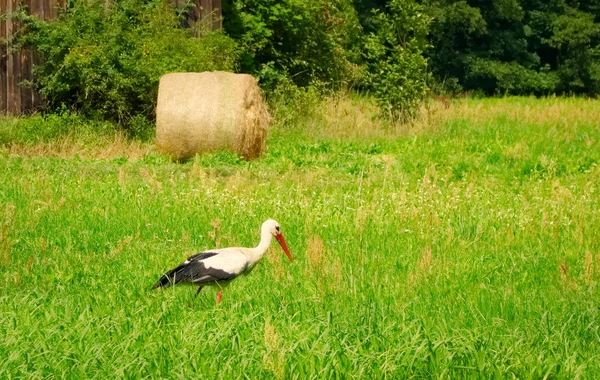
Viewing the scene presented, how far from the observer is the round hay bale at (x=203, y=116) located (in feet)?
51.1

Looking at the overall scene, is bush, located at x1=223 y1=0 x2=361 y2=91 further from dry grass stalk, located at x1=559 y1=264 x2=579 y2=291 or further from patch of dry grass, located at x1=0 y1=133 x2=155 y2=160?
dry grass stalk, located at x1=559 y1=264 x2=579 y2=291

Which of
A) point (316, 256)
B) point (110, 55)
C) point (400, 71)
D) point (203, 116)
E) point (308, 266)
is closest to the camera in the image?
point (316, 256)

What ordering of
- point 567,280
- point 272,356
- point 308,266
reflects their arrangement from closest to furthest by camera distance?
point 272,356 → point 567,280 → point 308,266

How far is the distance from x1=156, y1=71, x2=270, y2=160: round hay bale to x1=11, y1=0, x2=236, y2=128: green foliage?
1997 millimetres

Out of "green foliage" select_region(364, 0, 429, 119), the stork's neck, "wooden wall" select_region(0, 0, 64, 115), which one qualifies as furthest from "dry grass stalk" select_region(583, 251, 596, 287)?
"green foliage" select_region(364, 0, 429, 119)

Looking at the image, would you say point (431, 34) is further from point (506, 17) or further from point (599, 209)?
point (599, 209)

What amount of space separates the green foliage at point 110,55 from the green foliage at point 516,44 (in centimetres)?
1729

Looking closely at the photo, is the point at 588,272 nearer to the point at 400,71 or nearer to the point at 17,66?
the point at 17,66

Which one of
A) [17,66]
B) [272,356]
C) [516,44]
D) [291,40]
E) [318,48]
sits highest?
[272,356]

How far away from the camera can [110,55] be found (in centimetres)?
1769

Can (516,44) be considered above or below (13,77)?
below

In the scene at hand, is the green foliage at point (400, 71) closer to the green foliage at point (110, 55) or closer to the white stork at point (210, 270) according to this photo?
the green foliage at point (110, 55)

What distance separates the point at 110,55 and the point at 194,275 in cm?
1161

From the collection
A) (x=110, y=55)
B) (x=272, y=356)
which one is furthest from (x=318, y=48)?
(x=272, y=356)
